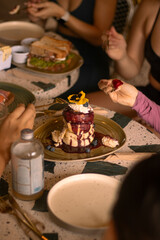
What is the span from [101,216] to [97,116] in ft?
1.92

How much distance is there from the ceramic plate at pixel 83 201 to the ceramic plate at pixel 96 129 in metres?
0.14

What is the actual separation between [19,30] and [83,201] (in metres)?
1.61

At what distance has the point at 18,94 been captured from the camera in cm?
162

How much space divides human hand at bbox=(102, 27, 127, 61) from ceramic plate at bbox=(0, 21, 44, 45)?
22.3 inches

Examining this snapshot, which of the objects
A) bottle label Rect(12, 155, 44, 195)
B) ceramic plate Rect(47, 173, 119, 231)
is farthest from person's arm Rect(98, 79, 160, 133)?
bottle label Rect(12, 155, 44, 195)

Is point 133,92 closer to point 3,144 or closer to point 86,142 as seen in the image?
point 86,142

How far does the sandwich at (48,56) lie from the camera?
1876 millimetres

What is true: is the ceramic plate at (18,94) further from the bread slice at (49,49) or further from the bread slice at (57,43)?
the bread slice at (57,43)

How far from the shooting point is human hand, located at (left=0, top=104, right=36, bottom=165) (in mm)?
1097

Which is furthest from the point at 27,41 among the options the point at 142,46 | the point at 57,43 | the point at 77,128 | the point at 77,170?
the point at 77,170

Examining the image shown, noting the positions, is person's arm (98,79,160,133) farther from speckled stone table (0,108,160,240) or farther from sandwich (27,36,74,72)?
sandwich (27,36,74,72)

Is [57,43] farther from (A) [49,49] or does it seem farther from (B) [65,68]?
(B) [65,68]

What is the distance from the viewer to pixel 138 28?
2148mm

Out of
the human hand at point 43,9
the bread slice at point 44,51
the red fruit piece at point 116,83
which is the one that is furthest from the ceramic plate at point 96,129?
the human hand at point 43,9
